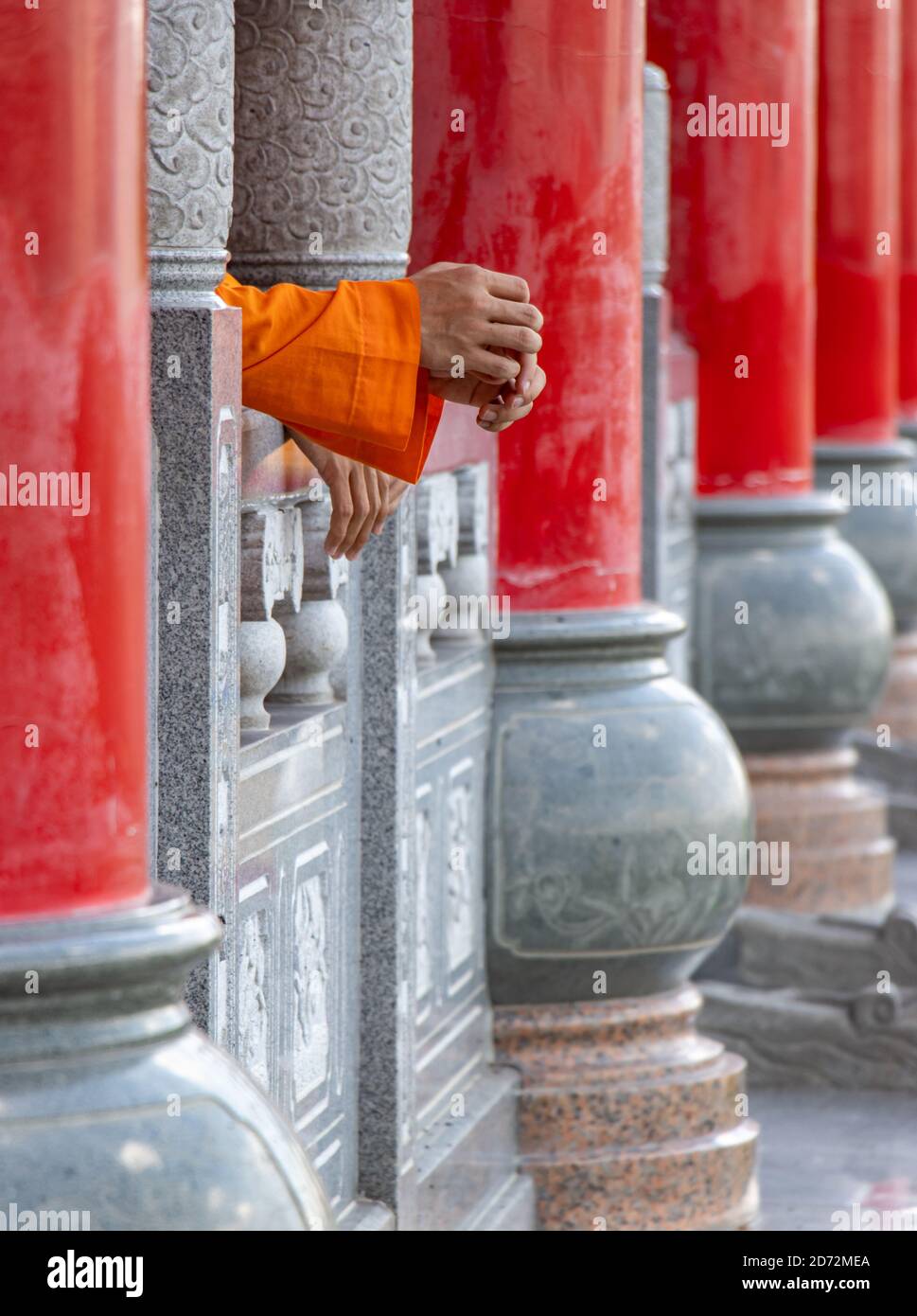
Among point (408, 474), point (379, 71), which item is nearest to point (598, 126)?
point (379, 71)

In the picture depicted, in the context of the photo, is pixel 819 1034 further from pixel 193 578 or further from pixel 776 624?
pixel 193 578

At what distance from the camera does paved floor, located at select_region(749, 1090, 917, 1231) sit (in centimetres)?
554

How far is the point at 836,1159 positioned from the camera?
606 centimetres

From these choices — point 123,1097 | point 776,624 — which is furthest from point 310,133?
point 776,624

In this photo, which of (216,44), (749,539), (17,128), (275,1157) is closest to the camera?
(17,128)

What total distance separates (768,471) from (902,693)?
8.82ft

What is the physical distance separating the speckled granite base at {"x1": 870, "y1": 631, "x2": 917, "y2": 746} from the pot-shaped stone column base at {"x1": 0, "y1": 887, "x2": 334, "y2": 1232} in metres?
7.92

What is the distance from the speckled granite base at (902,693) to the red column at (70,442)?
796cm

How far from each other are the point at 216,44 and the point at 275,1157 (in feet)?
4.55

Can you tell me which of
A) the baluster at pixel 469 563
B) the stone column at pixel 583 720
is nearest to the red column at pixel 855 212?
the stone column at pixel 583 720

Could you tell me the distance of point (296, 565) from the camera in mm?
3953

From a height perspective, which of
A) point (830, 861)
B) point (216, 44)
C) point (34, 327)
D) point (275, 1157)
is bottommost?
point (830, 861)
